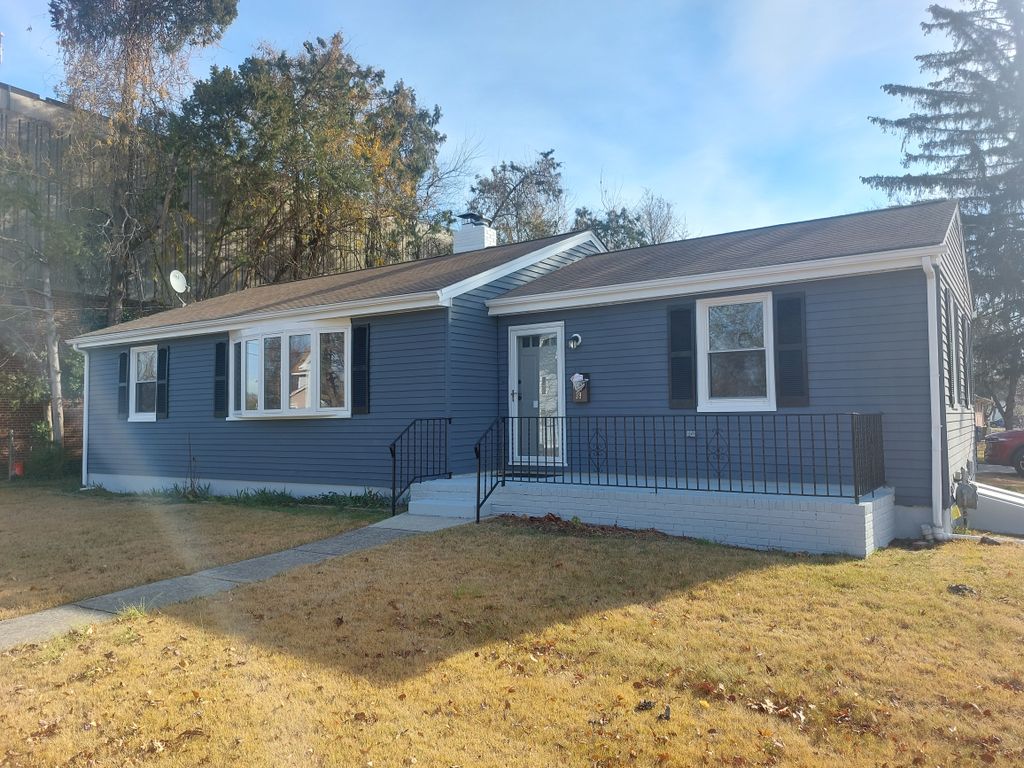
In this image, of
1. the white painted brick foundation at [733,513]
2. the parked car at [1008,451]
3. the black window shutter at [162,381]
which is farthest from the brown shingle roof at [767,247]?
the parked car at [1008,451]

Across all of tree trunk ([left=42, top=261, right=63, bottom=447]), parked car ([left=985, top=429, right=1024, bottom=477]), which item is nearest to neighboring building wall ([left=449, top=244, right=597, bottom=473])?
tree trunk ([left=42, top=261, right=63, bottom=447])

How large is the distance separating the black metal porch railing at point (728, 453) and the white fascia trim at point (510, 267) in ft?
6.45

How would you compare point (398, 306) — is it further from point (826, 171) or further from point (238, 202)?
point (238, 202)

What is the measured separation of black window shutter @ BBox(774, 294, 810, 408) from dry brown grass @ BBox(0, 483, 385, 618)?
16.9 ft

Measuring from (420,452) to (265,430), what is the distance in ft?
10.5

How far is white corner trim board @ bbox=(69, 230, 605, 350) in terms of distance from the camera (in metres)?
9.76

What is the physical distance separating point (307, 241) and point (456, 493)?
1553 centimetres

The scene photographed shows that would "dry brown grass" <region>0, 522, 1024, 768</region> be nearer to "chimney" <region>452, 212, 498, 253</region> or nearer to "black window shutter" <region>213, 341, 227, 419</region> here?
"black window shutter" <region>213, 341, 227, 419</region>

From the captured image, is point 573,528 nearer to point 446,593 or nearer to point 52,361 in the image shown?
point 446,593

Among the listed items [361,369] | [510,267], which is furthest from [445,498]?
[510,267]

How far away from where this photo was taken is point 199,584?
603cm

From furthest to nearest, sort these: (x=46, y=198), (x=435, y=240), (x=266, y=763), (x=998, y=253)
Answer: (x=435, y=240) < (x=998, y=253) < (x=46, y=198) < (x=266, y=763)

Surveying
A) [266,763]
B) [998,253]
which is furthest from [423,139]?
[266,763]

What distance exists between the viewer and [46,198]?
58.0 ft
